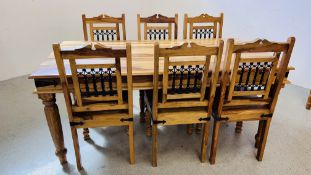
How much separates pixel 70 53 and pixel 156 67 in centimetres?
48

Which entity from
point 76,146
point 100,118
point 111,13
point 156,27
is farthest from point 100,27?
point 111,13

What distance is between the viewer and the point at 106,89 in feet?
4.67

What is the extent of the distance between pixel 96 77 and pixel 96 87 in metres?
0.06

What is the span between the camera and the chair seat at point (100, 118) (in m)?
1.48

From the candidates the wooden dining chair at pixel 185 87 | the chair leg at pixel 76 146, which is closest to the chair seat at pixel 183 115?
the wooden dining chair at pixel 185 87

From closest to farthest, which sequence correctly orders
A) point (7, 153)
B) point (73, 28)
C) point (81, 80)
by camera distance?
1. point (81, 80)
2. point (7, 153)
3. point (73, 28)

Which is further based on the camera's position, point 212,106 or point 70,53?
point 212,106

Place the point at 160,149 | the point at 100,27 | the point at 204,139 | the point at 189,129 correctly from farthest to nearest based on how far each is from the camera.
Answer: the point at 100,27
the point at 189,129
the point at 160,149
the point at 204,139

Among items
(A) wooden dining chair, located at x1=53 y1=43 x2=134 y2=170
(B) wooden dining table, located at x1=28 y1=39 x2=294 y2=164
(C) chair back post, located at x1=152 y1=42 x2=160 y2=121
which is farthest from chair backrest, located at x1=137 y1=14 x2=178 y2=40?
(C) chair back post, located at x1=152 y1=42 x2=160 y2=121

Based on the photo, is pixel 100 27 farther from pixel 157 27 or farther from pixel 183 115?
pixel 183 115

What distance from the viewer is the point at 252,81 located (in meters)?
1.50

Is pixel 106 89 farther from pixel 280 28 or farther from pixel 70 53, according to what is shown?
pixel 280 28

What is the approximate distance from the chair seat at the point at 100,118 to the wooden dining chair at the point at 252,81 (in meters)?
0.66

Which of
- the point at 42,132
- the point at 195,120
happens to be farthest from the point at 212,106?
the point at 42,132
